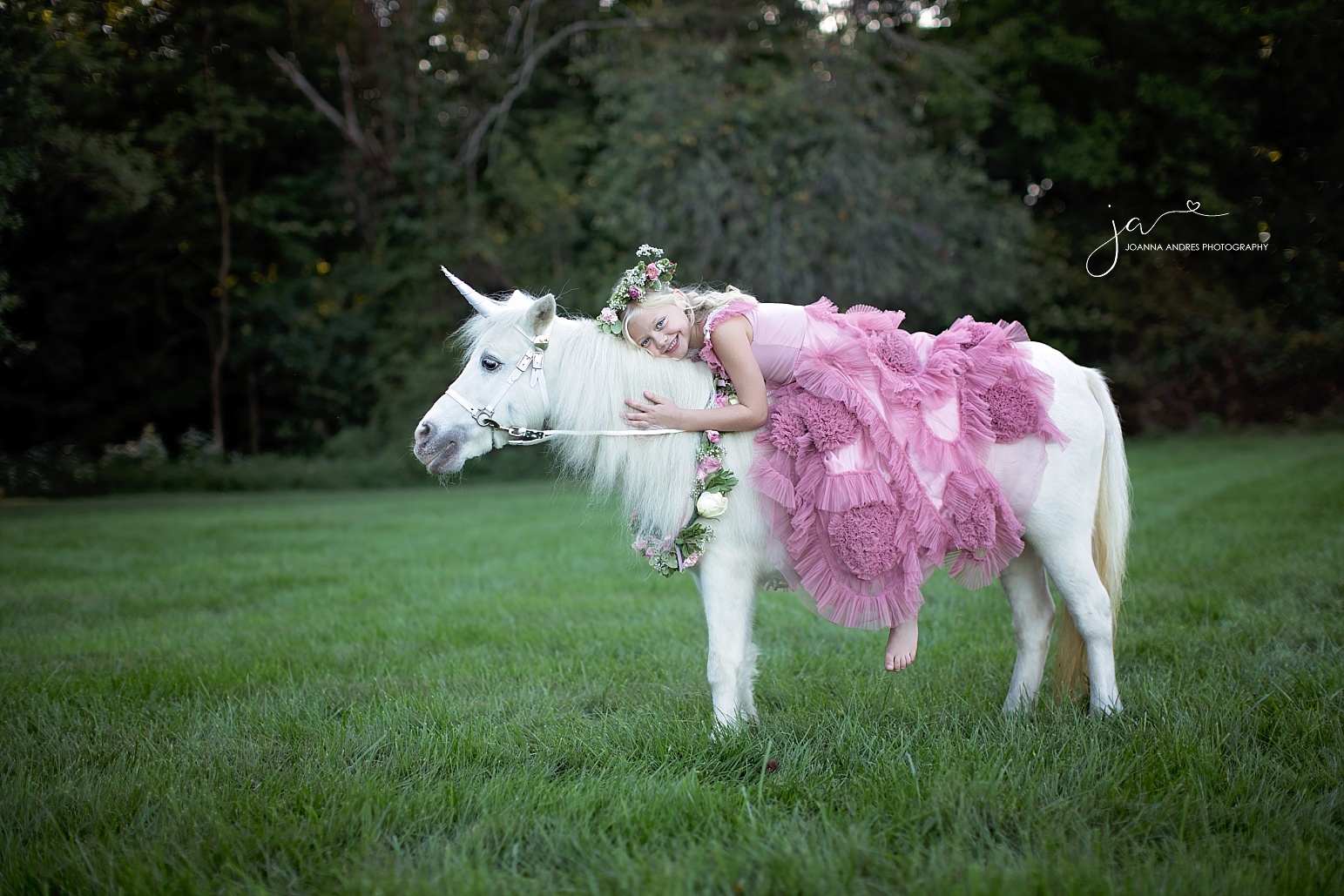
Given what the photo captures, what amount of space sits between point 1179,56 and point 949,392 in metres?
20.4

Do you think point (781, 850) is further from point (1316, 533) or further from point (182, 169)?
point (182, 169)

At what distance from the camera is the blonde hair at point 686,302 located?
3.40m

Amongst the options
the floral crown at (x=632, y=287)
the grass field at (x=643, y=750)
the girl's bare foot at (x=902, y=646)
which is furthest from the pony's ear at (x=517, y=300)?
the girl's bare foot at (x=902, y=646)

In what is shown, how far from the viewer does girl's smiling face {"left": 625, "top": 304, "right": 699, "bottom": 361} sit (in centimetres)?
337

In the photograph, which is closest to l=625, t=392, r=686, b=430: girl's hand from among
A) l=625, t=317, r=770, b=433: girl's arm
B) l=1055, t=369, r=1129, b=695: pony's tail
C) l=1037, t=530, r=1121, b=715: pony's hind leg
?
l=625, t=317, r=770, b=433: girl's arm

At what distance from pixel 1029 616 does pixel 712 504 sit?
Answer: 1.50 m

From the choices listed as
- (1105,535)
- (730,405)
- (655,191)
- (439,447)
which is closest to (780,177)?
(655,191)

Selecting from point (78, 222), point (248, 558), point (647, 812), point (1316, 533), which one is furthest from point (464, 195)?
point (647, 812)

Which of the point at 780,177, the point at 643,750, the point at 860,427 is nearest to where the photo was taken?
the point at 643,750

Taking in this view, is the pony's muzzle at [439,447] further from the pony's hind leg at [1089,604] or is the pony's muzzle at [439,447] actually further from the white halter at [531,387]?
the pony's hind leg at [1089,604]

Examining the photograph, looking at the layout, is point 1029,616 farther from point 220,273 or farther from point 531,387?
point 220,273

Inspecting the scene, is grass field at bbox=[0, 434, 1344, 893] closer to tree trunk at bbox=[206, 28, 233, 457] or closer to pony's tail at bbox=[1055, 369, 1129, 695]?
pony's tail at bbox=[1055, 369, 1129, 695]

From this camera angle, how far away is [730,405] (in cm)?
329

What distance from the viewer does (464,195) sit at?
20.5m
